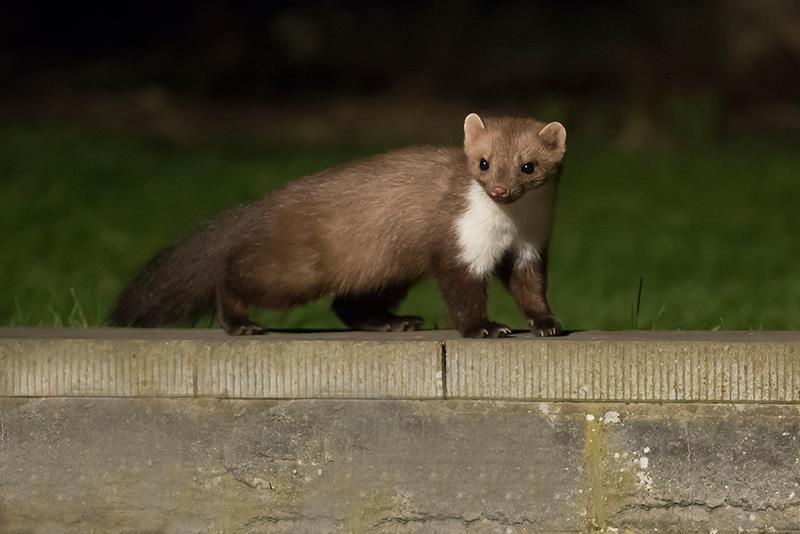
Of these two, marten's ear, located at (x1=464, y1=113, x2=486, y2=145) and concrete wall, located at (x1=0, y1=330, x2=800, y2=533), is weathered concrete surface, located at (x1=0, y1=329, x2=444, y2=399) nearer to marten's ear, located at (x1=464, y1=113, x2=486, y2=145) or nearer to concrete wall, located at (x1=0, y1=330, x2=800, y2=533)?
concrete wall, located at (x1=0, y1=330, x2=800, y2=533)

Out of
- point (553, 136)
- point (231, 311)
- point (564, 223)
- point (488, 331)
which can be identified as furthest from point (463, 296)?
point (564, 223)

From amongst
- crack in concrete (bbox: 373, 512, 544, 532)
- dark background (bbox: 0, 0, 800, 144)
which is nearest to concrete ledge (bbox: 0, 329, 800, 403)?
crack in concrete (bbox: 373, 512, 544, 532)

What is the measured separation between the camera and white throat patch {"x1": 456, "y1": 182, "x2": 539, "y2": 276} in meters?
5.36

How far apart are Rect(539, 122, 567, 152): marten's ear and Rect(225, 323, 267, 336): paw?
111cm

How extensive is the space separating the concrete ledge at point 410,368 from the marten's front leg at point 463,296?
1.63 feet

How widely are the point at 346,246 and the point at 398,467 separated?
113 cm

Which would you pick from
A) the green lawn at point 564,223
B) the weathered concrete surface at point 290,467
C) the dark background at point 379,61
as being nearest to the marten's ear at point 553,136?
the weathered concrete surface at point 290,467

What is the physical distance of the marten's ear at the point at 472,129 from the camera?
541 cm

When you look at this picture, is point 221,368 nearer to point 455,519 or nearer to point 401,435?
point 401,435

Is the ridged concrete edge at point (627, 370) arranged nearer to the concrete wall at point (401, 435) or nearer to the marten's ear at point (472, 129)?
the concrete wall at point (401, 435)

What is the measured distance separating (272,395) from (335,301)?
1453mm

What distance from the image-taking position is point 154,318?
5.88 meters

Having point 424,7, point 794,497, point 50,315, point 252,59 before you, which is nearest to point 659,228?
point 50,315

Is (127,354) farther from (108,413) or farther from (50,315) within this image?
(50,315)
